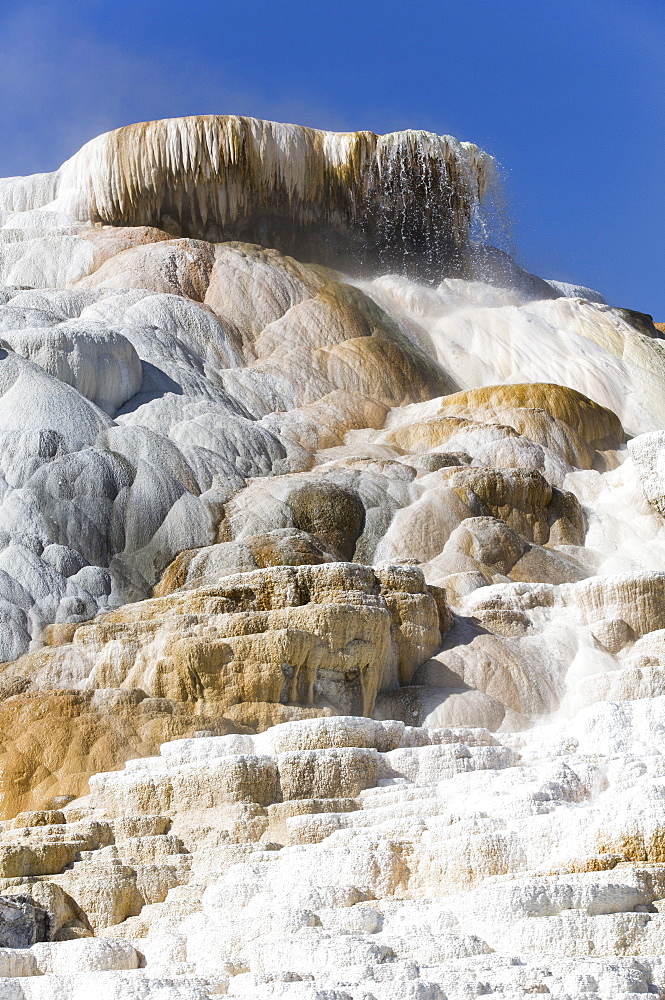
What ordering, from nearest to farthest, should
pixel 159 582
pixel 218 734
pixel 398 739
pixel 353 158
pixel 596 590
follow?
pixel 398 739 → pixel 218 734 → pixel 596 590 → pixel 159 582 → pixel 353 158

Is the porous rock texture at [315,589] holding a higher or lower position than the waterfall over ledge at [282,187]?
lower

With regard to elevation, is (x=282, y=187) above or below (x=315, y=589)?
above

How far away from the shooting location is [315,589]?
1609cm

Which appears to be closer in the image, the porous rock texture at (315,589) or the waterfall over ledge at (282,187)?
the porous rock texture at (315,589)

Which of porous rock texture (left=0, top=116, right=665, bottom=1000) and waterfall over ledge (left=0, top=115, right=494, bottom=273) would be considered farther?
waterfall over ledge (left=0, top=115, right=494, bottom=273)

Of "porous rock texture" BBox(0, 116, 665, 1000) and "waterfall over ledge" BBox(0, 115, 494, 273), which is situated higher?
"waterfall over ledge" BBox(0, 115, 494, 273)

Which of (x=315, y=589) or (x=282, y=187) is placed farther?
(x=282, y=187)

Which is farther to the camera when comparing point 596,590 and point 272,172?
point 272,172

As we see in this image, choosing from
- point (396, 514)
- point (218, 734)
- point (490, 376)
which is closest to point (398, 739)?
point (218, 734)

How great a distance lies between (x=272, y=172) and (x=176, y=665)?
19.5m

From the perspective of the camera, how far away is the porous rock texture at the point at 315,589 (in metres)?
9.08

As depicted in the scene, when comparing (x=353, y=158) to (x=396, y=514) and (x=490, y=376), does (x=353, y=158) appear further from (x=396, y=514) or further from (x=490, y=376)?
(x=396, y=514)

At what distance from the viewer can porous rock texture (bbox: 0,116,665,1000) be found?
9078 mm

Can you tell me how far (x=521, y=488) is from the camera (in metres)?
21.5
